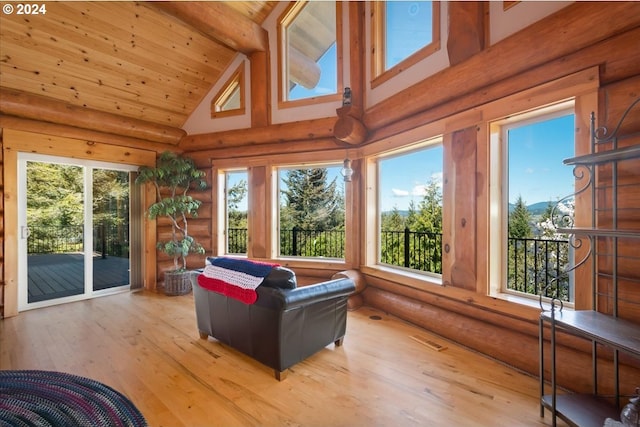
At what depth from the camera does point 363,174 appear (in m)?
4.06

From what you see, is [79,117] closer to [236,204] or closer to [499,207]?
[236,204]

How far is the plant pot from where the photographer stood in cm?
460

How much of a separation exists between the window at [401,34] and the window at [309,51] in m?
0.64

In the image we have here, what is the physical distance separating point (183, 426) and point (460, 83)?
3.45 metres

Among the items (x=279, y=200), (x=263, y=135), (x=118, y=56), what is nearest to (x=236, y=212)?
(x=279, y=200)

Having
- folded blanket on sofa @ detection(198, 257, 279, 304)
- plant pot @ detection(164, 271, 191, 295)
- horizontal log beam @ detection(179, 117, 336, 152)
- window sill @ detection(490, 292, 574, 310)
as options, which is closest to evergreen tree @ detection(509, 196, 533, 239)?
window sill @ detection(490, 292, 574, 310)

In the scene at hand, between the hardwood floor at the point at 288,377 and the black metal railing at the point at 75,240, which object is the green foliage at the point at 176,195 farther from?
the hardwood floor at the point at 288,377

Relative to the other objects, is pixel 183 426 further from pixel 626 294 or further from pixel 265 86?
pixel 265 86

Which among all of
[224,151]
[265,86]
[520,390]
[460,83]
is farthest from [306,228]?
[520,390]

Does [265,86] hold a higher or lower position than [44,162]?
higher

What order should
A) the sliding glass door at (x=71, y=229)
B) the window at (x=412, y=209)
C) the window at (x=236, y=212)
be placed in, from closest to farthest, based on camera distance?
1. the window at (x=412, y=209)
2. the sliding glass door at (x=71, y=229)
3. the window at (x=236, y=212)

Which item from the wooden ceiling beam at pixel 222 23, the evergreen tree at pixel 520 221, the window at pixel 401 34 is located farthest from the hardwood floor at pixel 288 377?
the wooden ceiling beam at pixel 222 23

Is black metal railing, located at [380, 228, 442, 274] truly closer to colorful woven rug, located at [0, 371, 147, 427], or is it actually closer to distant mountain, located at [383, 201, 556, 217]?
distant mountain, located at [383, 201, 556, 217]

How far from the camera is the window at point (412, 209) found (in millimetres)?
3492
